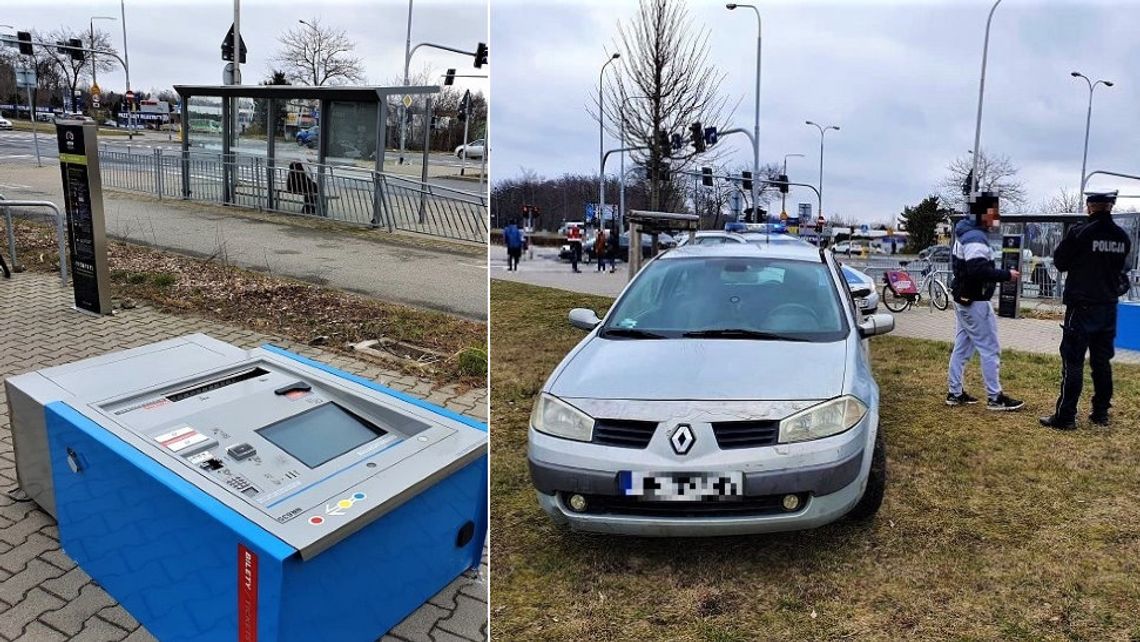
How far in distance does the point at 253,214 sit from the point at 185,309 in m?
7.43

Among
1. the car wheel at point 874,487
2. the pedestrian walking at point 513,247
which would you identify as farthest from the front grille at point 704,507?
the pedestrian walking at point 513,247

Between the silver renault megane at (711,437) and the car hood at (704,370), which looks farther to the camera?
the car hood at (704,370)

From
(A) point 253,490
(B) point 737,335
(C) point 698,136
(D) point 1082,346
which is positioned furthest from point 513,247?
(A) point 253,490

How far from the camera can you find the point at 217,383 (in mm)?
3229

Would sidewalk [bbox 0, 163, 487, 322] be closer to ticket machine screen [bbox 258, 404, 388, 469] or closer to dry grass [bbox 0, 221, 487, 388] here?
dry grass [bbox 0, 221, 487, 388]

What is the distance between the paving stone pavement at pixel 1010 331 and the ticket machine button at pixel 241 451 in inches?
306

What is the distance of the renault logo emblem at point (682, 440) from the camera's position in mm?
2836

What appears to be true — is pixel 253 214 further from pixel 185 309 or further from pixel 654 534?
pixel 654 534

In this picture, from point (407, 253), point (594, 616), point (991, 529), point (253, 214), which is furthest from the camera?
point (253, 214)

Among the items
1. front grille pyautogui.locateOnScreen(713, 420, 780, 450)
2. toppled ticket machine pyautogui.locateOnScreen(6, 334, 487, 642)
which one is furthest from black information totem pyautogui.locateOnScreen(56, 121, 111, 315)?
front grille pyautogui.locateOnScreen(713, 420, 780, 450)

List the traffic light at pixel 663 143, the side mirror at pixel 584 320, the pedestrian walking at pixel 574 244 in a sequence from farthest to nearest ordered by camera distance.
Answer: the pedestrian walking at pixel 574 244 < the traffic light at pixel 663 143 < the side mirror at pixel 584 320

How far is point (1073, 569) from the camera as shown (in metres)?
3.02

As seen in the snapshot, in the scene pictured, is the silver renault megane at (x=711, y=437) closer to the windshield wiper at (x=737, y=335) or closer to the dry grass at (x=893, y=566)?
the windshield wiper at (x=737, y=335)

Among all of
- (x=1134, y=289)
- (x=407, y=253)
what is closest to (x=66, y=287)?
(x=407, y=253)
